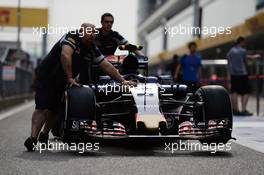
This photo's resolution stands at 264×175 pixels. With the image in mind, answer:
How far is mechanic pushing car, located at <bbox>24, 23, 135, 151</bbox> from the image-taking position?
356 inches

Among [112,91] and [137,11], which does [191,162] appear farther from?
[137,11]

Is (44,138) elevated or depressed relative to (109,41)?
depressed

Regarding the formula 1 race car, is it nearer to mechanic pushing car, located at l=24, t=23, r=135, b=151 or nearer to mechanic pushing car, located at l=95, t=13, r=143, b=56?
mechanic pushing car, located at l=24, t=23, r=135, b=151

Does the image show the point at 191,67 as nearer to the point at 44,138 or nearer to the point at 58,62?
the point at 44,138

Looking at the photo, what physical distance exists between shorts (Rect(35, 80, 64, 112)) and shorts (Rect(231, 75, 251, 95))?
8022 millimetres

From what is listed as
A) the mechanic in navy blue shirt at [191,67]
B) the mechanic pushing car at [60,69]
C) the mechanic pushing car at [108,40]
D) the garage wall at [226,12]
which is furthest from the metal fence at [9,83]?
the garage wall at [226,12]

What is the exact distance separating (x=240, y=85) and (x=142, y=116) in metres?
8.39

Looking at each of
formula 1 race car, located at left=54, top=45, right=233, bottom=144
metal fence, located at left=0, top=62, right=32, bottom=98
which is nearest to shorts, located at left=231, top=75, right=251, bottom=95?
metal fence, located at left=0, top=62, right=32, bottom=98

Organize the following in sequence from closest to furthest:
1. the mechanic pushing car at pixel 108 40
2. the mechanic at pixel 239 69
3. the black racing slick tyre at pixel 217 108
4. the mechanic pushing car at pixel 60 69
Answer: the black racing slick tyre at pixel 217 108 → the mechanic pushing car at pixel 60 69 → the mechanic pushing car at pixel 108 40 → the mechanic at pixel 239 69

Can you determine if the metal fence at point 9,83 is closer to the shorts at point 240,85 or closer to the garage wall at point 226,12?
the shorts at point 240,85

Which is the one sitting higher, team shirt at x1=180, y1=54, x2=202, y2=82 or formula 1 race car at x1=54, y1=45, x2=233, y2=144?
team shirt at x1=180, y1=54, x2=202, y2=82

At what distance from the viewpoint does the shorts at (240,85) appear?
1681cm

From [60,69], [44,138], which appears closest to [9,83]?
[44,138]

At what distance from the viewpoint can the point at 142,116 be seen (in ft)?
28.6
